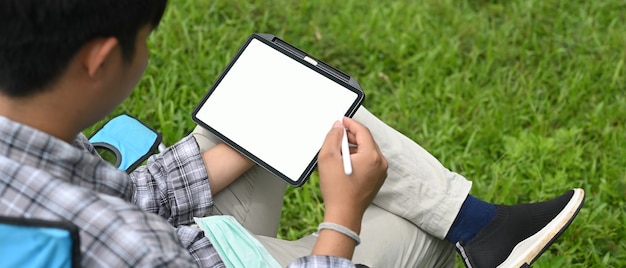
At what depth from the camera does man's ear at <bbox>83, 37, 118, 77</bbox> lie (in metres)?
1.07

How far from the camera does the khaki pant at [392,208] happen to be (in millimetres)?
1703

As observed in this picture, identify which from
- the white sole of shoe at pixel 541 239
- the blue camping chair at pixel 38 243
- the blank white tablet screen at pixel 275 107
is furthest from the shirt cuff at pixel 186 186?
the white sole of shoe at pixel 541 239

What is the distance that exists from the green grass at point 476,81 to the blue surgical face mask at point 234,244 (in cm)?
85

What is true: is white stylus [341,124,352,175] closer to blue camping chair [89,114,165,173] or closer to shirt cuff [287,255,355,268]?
shirt cuff [287,255,355,268]

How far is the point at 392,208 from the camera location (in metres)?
1.82

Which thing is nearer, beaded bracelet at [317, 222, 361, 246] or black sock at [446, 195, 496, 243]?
beaded bracelet at [317, 222, 361, 246]

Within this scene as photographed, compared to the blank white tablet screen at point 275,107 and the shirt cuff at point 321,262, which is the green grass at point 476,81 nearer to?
the blank white tablet screen at point 275,107

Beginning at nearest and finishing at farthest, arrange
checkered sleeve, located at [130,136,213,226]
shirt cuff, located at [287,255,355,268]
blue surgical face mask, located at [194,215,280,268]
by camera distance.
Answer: shirt cuff, located at [287,255,355,268]
blue surgical face mask, located at [194,215,280,268]
checkered sleeve, located at [130,136,213,226]

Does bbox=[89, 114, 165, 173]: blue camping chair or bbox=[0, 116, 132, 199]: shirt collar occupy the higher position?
bbox=[0, 116, 132, 199]: shirt collar


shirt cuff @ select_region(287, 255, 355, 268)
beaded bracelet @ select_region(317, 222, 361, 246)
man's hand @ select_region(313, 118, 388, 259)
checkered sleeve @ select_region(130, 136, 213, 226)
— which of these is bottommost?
checkered sleeve @ select_region(130, 136, 213, 226)

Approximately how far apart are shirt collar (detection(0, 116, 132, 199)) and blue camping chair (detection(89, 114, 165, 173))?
2.20ft

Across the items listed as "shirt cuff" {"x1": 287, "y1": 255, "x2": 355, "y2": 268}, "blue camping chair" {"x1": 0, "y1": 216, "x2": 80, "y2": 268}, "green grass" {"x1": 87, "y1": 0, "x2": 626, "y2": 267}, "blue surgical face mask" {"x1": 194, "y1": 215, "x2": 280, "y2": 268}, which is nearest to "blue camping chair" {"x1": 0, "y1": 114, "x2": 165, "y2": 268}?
"blue camping chair" {"x1": 0, "y1": 216, "x2": 80, "y2": 268}

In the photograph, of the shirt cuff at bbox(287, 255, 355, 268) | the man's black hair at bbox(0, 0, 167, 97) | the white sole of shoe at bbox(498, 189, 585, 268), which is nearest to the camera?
the man's black hair at bbox(0, 0, 167, 97)

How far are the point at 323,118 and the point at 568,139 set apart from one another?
134 cm
